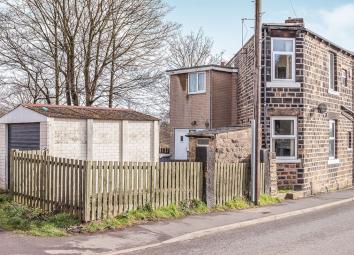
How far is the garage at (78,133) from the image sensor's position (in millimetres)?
14586

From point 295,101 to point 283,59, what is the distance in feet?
5.65

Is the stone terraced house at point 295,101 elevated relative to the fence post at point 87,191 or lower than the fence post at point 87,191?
elevated

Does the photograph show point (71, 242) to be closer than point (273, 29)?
Yes

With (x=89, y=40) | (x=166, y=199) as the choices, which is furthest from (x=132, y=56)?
(x=166, y=199)

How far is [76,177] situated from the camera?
1059 centimetres

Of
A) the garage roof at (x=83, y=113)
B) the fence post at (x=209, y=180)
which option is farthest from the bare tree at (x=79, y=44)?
the fence post at (x=209, y=180)

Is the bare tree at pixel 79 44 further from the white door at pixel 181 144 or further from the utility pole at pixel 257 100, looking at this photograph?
the utility pole at pixel 257 100

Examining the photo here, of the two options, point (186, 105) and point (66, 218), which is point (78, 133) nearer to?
point (66, 218)

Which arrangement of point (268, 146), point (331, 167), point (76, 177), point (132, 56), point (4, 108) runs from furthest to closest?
1. point (4, 108)
2. point (132, 56)
3. point (331, 167)
4. point (268, 146)
5. point (76, 177)

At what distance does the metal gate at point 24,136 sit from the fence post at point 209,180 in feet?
17.8

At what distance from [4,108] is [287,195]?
29.4m

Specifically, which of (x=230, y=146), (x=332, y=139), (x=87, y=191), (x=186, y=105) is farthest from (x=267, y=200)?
(x=186, y=105)

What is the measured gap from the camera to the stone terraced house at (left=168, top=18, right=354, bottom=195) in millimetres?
18094

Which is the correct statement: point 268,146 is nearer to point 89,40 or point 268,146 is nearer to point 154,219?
point 154,219
